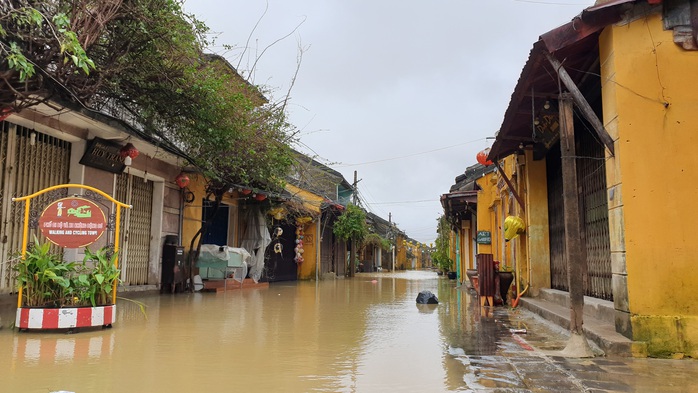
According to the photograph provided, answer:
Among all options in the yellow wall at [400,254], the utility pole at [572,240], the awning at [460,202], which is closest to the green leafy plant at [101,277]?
the utility pole at [572,240]

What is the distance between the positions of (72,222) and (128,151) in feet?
13.2

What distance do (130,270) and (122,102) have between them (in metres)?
4.30

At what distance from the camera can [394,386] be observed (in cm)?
388

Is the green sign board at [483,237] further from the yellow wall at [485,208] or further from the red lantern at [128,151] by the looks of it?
the red lantern at [128,151]

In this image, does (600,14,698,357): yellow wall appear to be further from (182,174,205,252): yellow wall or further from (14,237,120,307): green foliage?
(182,174,205,252): yellow wall

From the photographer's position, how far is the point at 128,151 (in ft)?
32.4

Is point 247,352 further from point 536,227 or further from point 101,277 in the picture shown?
point 536,227

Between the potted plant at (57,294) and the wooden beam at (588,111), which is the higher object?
the wooden beam at (588,111)

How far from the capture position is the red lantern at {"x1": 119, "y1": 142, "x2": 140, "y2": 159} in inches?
388

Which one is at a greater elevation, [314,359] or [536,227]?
[536,227]

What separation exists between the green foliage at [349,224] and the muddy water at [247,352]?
15001 mm

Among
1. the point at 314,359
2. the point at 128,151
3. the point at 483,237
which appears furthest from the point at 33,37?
the point at 483,237

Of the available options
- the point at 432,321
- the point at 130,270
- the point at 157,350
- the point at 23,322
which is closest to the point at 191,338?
the point at 157,350

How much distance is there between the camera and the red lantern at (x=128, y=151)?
9852mm
